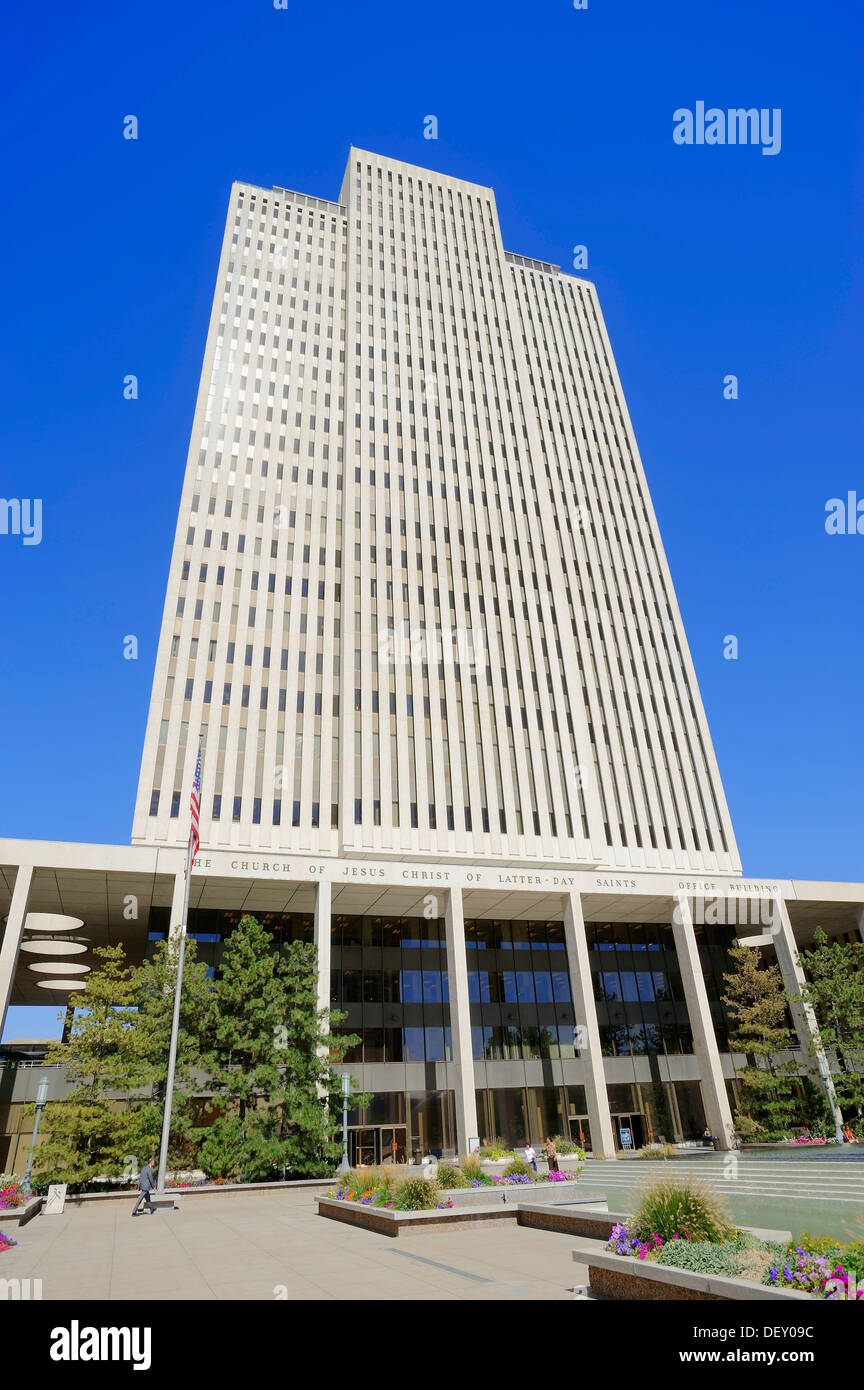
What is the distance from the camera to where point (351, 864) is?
40.1 m

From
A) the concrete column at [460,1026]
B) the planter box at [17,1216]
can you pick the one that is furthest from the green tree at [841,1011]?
the planter box at [17,1216]

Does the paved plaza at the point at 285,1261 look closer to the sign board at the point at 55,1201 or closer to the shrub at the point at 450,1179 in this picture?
the shrub at the point at 450,1179

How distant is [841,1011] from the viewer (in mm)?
41688

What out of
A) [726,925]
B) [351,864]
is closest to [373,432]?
[351,864]

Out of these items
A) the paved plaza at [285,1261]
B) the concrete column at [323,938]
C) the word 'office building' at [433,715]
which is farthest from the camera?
the word 'office building' at [433,715]

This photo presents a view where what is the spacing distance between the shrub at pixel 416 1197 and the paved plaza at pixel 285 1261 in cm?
94

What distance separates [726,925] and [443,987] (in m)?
21.0

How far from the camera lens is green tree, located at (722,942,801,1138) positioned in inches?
1642

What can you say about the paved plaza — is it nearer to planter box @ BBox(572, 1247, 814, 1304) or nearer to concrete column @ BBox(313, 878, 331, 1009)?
planter box @ BBox(572, 1247, 814, 1304)

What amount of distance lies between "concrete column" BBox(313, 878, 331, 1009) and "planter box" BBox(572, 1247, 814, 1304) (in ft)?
83.1

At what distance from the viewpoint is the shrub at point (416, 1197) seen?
17.9m

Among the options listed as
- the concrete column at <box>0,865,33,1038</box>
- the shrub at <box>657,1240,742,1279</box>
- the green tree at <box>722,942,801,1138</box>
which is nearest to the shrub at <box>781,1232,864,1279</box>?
the shrub at <box>657,1240,742,1279</box>
